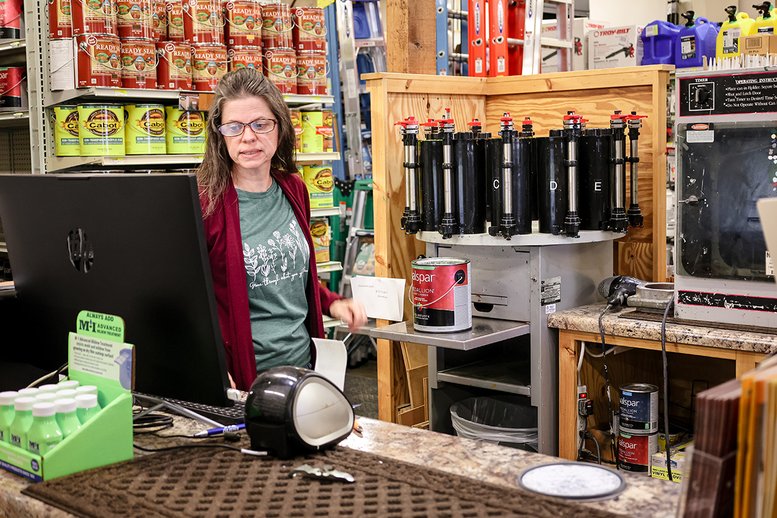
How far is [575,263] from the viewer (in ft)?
10.3

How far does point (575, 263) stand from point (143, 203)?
6.15ft

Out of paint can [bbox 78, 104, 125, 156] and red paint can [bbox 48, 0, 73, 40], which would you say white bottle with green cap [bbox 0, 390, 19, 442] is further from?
red paint can [bbox 48, 0, 73, 40]

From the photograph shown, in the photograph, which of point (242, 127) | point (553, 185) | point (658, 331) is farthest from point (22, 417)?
point (553, 185)

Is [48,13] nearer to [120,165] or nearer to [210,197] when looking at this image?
[120,165]

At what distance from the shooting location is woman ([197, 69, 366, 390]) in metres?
2.31

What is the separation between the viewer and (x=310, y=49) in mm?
5027

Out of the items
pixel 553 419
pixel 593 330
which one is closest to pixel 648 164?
pixel 593 330

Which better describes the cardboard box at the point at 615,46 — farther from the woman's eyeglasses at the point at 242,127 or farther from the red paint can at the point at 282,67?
the woman's eyeglasses at the point at 242,127

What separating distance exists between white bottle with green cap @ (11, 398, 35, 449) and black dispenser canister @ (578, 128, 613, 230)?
6.89 ft

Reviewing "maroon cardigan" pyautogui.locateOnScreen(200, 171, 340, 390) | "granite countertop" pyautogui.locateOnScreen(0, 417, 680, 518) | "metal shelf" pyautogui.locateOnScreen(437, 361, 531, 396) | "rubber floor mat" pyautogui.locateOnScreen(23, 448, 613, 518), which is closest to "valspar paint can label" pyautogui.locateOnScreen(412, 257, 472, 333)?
"metal shelf" pyautogui.locateOnScreen(437, 361, 531, 396)

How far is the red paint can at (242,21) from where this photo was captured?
4.67 meters

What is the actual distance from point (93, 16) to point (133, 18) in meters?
0.21

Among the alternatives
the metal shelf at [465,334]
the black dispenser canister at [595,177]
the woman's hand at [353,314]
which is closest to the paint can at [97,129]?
the metal shelf at [465,334]

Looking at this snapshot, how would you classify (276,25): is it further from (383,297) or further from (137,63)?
(383,297)
